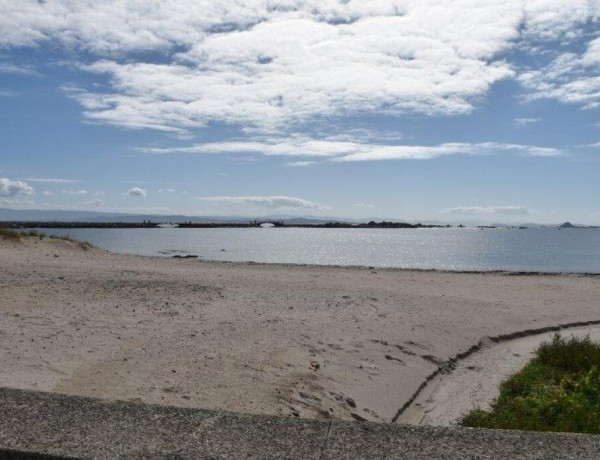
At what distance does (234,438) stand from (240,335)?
732 centimetres

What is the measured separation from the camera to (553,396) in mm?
7445

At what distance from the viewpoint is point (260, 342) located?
980 centimetres

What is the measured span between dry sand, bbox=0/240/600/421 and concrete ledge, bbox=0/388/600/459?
11.3ft

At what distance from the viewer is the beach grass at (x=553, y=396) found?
617 cm

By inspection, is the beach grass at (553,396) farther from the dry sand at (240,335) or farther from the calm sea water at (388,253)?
the calm sea water at (388,253)

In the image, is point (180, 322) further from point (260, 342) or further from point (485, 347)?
point (485, 347)

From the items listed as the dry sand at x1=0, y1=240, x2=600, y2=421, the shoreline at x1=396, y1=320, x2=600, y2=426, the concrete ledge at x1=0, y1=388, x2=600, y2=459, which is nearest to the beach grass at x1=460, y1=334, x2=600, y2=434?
the shoreline at x1=396, y1=320, x2=600, y2=426

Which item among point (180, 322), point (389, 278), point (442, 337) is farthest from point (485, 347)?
point (389, 278)

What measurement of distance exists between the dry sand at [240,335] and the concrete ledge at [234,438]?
3.43m

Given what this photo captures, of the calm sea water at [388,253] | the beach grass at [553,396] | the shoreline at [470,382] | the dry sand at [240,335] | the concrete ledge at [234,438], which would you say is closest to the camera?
the concrete ledge at [234,438]

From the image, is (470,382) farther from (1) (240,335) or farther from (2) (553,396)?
(1) (240,335)

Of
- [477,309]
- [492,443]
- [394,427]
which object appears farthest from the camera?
[477,309]

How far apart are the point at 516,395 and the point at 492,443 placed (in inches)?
233

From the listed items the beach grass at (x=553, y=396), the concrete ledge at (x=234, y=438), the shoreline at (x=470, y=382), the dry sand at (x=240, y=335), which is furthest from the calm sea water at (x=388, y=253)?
the concrete ledge at (x=234, y=438)
